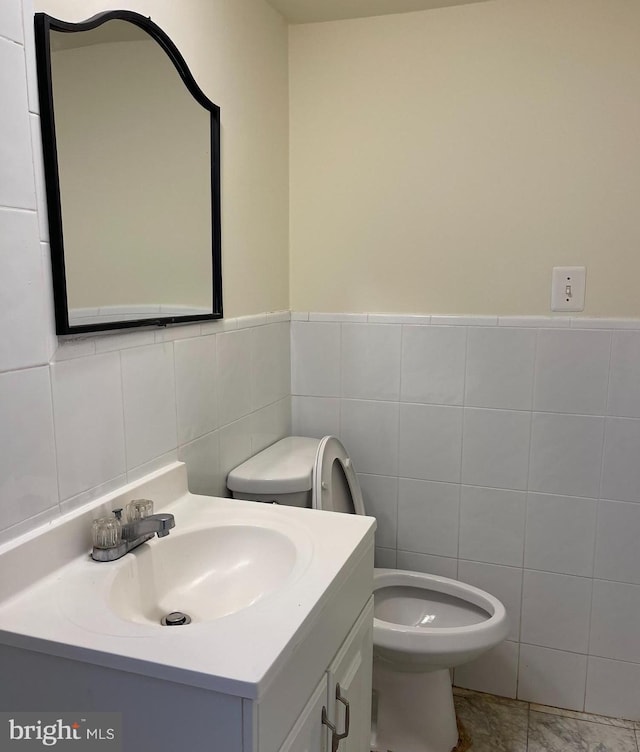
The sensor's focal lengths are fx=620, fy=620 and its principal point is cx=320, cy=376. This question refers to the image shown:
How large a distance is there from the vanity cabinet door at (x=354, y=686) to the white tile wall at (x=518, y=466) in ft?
2.43

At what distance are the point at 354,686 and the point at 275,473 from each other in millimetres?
604

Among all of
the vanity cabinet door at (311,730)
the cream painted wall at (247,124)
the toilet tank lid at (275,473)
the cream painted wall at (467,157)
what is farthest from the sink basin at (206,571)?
the cream painted wall at (467,157)

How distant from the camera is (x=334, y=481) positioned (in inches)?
73.3

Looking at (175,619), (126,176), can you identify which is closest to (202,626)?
(175,619)

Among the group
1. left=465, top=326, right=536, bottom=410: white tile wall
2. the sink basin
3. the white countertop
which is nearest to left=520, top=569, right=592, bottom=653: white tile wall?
left=465, top=326, right=536, bottom=410: white tile wall

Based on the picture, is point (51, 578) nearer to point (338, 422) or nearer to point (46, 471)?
point (46, 471)

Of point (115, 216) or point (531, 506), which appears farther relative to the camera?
point (531, 506)

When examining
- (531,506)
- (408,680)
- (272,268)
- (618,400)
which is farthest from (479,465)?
(272,268)

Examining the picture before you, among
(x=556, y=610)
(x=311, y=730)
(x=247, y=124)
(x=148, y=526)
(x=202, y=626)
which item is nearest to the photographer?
(x=202, y=626)

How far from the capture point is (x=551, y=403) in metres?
1.88

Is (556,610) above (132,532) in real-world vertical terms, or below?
below

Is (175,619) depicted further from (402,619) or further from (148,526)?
(402,619)

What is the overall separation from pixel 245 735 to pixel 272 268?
139 centimetres

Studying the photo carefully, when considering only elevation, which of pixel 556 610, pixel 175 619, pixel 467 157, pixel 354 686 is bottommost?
pixel 556 610
